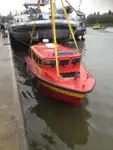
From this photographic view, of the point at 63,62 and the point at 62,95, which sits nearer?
the point at 62,95

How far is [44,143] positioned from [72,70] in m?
3.58

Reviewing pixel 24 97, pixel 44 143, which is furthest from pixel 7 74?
pixel 44 143

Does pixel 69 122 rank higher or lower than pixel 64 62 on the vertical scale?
lower

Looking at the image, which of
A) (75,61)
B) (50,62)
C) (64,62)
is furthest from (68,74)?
(50,62)

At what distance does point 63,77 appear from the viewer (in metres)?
9.95

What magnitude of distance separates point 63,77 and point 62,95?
968 mm

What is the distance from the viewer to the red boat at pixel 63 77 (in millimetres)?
8973

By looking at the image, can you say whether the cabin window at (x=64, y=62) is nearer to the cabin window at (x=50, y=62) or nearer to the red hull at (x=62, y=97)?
the cabin window at (x=50, y=62)

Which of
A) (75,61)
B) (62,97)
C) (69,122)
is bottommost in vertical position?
(69,122)

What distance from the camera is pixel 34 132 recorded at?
8.09 meters

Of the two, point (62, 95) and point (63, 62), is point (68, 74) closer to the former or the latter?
point (63, 62)

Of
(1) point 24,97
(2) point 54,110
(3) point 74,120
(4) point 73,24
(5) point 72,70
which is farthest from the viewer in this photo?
(4) point 73,24

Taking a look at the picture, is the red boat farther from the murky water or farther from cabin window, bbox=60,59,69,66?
the murky water

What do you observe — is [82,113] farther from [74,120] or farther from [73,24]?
[73,24]
